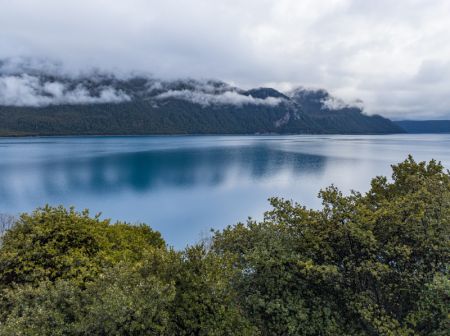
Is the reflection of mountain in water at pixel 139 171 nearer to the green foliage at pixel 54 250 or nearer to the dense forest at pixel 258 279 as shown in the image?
the green foliage at pixel 54 250

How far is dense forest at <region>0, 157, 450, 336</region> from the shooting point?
11.0 metres

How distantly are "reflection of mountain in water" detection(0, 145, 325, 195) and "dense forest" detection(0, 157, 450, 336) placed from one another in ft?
216

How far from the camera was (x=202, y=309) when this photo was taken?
1169cm

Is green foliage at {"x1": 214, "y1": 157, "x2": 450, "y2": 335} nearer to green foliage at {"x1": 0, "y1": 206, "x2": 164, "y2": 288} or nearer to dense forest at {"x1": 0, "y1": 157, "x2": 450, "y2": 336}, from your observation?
dense forest at {"x1": 0, "y1": 157, "x2": 450, "y2": 336}

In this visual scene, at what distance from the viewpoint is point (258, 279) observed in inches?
539

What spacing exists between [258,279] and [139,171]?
91758 mm

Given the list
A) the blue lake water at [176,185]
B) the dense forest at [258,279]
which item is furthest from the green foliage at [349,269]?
the blue lake water at [176,185]

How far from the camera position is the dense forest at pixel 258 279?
11016mm

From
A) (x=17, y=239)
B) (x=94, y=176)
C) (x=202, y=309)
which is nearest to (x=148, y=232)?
(x=17, y=239)

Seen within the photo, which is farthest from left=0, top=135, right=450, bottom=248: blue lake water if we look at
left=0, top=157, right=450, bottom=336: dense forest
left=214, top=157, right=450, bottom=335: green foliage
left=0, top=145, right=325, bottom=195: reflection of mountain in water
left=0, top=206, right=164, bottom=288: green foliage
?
left=214, top=157, right=450, bottom=335: green foliage

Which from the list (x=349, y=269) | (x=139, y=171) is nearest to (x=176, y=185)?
(x=139, y=171)

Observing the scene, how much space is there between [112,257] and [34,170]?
3927 inches

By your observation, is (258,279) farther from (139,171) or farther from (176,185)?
(139,171)

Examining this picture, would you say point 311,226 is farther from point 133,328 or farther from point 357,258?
point 133,328
